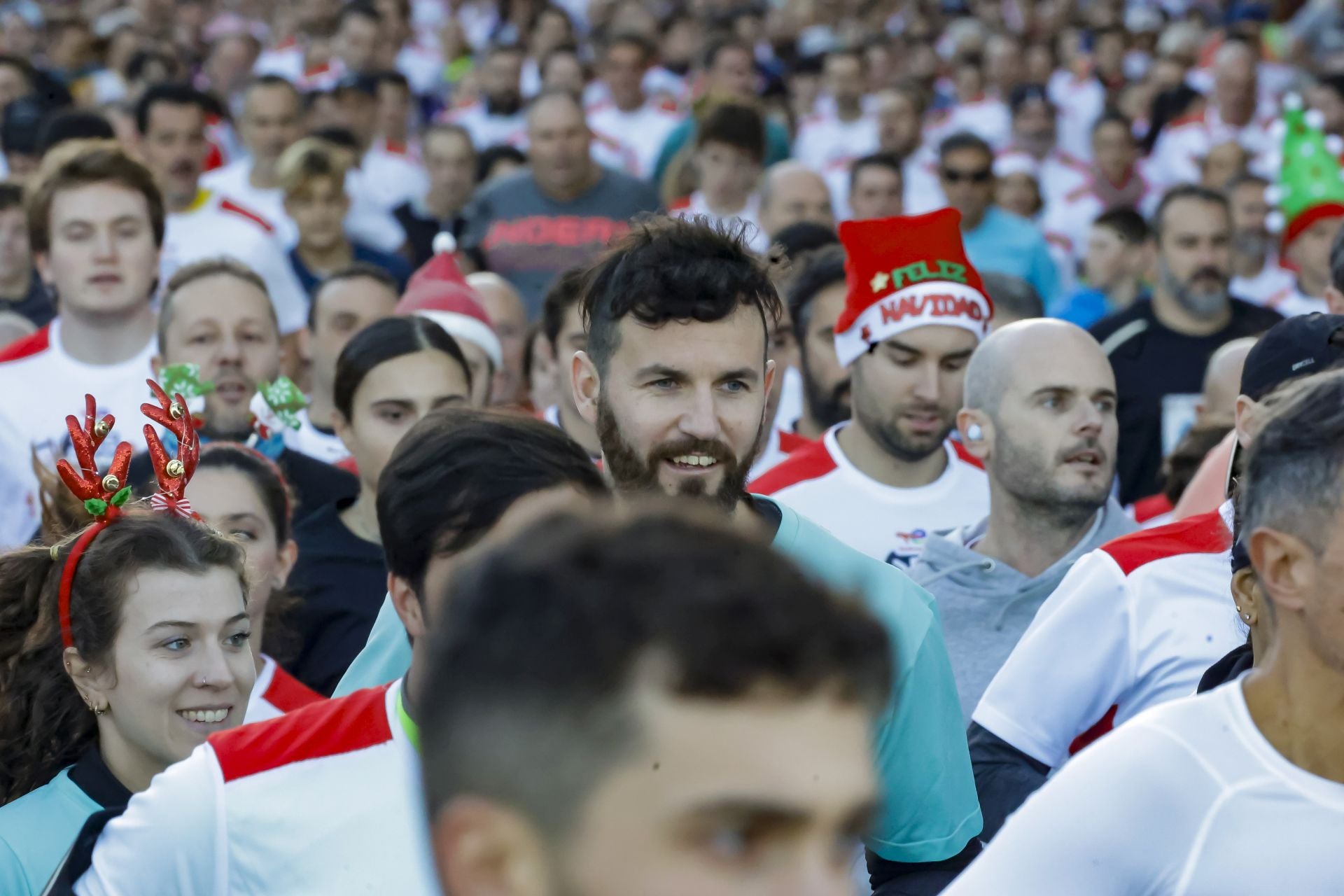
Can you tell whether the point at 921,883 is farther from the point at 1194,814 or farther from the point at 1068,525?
the point at 1068,525

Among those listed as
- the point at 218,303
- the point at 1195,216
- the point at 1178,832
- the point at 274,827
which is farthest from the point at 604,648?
the point at 1195,216

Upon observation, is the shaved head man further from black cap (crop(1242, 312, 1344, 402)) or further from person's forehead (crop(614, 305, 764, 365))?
person's forehead (crop(614, 305, 764, 365))

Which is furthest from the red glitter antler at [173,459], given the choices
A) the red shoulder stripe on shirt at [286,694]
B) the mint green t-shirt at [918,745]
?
the mint green t-shirt at [918,745]

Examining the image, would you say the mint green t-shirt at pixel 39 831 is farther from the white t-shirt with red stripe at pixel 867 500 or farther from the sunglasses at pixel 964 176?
the sunglasses at pixel 964 176

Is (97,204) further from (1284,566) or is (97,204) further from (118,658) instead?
(1284,566)

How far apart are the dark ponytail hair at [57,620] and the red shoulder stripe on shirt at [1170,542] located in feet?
5.87

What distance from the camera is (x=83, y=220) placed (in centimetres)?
615

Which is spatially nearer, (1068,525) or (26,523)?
(1068,525)

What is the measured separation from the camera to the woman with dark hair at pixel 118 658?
3.49 metres

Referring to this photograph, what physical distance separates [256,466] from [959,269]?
2.26m

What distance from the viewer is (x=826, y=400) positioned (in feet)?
21.1

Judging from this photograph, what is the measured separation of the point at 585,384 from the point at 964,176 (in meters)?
6.36

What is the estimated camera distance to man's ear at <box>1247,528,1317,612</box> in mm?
2322

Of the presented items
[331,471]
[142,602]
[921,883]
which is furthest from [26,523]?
[921,883]
